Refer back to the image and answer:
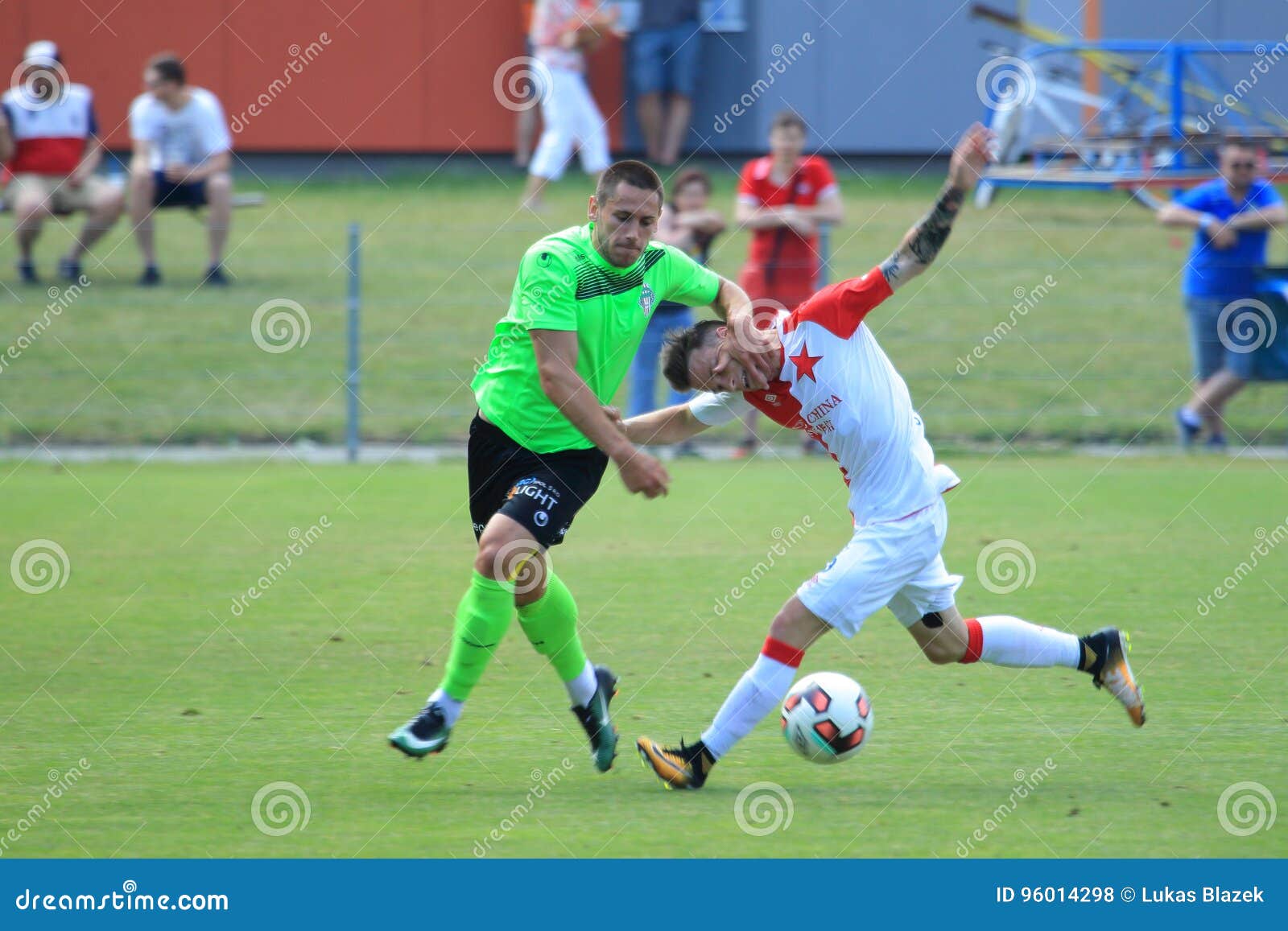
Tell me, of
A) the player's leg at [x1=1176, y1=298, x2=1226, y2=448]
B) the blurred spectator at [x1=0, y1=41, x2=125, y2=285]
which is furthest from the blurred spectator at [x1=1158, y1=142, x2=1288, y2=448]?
the blurred spectator at [x1=0, y1=41, x2=125, y2=285]

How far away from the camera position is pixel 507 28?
19.9 meters

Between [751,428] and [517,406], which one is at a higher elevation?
[517,406]

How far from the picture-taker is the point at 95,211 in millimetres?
14922

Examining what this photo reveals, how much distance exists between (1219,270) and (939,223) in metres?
8.36

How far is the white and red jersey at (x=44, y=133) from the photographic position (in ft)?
49.8

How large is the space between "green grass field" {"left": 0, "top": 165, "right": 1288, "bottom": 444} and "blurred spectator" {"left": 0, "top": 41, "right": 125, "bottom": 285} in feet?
1.43

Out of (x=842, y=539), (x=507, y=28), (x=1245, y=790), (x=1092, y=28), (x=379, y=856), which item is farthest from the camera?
(x=1092, y=28)

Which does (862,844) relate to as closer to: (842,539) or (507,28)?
(842,539)

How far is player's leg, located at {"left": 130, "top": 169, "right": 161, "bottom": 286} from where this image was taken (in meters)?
14.8

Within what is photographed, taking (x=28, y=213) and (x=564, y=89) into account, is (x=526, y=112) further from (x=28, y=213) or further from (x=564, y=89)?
(x=28, y=213)

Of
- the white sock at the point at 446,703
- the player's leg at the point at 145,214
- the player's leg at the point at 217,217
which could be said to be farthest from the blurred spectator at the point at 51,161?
the white sock at the point at 446,703

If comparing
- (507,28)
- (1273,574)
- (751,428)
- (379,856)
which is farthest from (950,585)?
(507,28)

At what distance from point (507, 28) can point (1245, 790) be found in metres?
16.8

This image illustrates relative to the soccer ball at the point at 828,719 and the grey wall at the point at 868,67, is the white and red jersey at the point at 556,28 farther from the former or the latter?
the soccer ball at the point at 828,719
